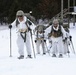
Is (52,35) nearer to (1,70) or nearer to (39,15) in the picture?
(1,70)

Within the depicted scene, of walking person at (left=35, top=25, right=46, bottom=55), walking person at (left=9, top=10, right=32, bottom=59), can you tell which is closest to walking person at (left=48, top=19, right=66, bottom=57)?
walking person at (left=9, top=10, right=32, bottom=59)

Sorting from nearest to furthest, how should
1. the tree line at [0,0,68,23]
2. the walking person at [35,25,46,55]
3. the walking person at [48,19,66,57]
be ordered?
1. the walking person at [48,19,66,57]
2. the walking person at [35,25,46,55]
3. the tree line at [0,0,68,23]

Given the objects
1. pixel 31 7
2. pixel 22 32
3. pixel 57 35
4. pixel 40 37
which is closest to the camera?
pixel 22 32

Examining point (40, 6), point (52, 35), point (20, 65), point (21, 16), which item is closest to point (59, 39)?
point (52, 35)

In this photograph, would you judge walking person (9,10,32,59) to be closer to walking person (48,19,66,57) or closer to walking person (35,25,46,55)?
walking person (48,19,66,57)

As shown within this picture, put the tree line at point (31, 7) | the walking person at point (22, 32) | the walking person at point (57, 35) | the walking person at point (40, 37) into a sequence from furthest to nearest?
the tree line at point (31, 7), the walking person at point (40, 37), the walking person at point (57, 35), the walking person at point (22, 32)

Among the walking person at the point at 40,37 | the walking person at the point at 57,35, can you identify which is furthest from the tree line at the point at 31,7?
the walking person at the point at 57,35

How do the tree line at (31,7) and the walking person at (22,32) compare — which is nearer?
the walking person at (22,32)

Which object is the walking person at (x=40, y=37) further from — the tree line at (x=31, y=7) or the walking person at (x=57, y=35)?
the tree line at (x=31, y=7)

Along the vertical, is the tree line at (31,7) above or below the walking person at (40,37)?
above

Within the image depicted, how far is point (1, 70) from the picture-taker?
9281 mm

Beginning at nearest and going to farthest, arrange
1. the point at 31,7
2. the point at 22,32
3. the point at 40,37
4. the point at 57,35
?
the point at 22,32 < the point at 57,35 < the point at 40,37 < the point at 31,7

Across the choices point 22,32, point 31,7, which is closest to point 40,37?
point 22,32

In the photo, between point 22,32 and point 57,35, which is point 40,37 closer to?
point 57,35
